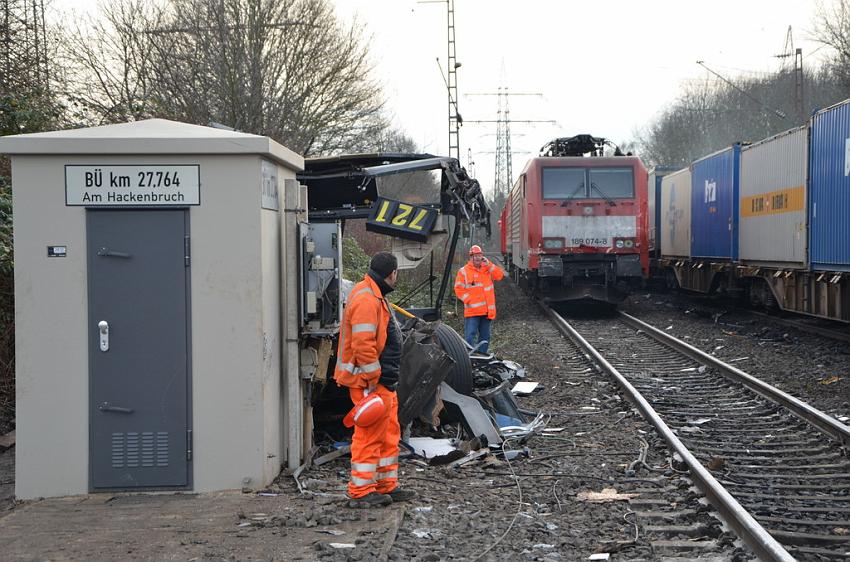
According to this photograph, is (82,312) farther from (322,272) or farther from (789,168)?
(789,168)

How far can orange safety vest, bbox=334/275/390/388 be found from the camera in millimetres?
6031

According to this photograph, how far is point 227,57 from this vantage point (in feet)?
72.8

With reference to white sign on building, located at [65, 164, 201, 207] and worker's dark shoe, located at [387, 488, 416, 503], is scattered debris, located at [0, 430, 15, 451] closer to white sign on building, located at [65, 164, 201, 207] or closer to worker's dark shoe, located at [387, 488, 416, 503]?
white sign on building, located at [65, 164, 201, 207]

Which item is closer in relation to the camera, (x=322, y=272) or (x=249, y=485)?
(x=249, y=485)

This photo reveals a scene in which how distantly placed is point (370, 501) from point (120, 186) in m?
2.66

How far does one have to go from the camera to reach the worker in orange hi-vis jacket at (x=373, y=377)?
6039 mm

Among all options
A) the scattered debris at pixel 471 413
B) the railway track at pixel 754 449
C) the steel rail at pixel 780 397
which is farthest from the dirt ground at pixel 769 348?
the scattered debris at pixel 471 413

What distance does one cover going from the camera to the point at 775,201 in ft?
57.0

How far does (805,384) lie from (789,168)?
6.43m

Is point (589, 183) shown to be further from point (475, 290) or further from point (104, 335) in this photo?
point (104, 335)

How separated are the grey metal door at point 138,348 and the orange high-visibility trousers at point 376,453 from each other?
1.16 metres

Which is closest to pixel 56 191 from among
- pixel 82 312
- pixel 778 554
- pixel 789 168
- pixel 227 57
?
pixel 82 312

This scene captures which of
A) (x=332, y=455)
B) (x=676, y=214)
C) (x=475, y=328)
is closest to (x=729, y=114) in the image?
(x=676, y=214)

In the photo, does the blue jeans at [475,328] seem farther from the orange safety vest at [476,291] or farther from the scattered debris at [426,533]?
the scattered debris at [426,533]
